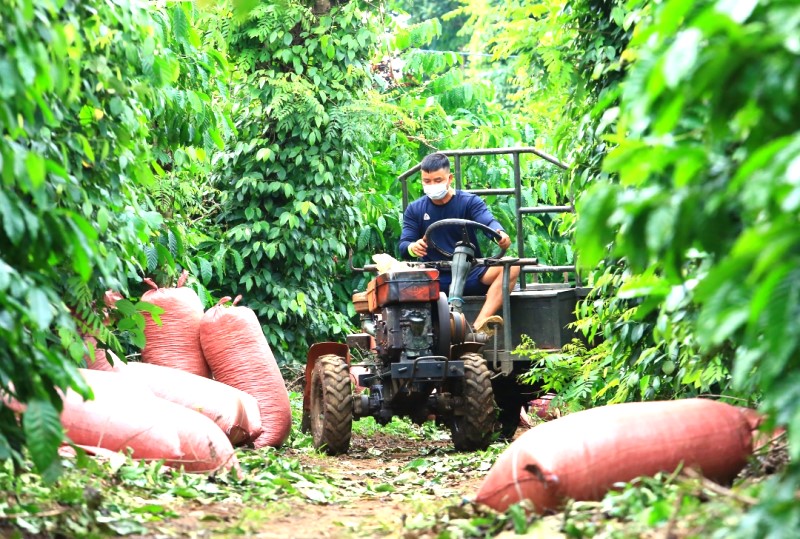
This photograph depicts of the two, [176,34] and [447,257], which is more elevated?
[176,34]

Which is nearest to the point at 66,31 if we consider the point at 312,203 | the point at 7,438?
the point at 7,438

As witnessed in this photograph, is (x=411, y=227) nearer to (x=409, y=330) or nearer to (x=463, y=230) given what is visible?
(x=463, y=230)

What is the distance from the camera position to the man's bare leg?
319 inches

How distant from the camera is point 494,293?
8.12m

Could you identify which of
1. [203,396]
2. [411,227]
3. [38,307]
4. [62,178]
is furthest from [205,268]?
[38,307]

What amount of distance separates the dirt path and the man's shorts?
1.05 m

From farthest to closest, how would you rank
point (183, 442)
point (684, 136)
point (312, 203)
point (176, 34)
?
1. point (312, 203)
2. point (176, 34)
3. point (183, 442)
4. point (684, 136)

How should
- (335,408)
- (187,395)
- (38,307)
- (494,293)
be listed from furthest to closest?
(494,293) < (335,408) < (187,395) < (38,307)

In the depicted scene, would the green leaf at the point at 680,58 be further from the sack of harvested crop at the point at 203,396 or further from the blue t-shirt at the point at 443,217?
the blue t-shirt at the point at 443,217

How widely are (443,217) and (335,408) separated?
1606 millimetres

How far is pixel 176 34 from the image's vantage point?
245 inches

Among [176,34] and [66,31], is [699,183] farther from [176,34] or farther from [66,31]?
[176,34]

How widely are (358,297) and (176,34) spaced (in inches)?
106

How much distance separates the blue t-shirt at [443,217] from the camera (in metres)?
8.15
